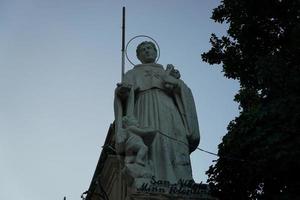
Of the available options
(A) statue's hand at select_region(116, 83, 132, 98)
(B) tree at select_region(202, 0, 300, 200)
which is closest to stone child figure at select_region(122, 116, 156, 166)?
(A) statue's hand at select_region(116, 83, 132, 98)

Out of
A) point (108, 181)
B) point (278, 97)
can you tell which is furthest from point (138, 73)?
point (278, 97)

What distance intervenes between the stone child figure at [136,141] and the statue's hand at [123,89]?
1.83ft

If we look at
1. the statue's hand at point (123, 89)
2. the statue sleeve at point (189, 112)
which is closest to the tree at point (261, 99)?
the statue sleeve at point (189, 112)

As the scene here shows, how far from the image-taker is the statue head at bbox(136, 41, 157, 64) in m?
9.62

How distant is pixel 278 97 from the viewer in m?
12.8

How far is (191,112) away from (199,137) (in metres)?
0.48

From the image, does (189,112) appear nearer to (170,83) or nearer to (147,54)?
(170,83)

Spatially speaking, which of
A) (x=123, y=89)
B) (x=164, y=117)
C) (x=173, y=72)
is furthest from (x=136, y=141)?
(x=173, y=72)

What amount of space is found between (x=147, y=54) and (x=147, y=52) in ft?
0.12

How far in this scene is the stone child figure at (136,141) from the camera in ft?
25.2

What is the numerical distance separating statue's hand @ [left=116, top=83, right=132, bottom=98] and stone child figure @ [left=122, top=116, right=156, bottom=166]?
1.83 feet

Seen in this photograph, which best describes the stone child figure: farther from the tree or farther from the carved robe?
the tree

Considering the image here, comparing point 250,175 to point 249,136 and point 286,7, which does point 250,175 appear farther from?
point 286,7

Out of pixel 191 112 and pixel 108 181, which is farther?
pixel 108 181
